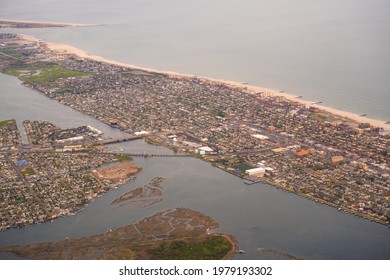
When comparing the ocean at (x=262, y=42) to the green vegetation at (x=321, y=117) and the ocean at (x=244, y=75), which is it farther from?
the green vegetation at (x=321, y=117)

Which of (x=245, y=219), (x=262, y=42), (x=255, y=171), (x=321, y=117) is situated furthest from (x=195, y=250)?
(x=262, y=42)

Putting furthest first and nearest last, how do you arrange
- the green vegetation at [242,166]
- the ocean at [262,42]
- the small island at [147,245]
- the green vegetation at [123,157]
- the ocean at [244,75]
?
the ocean at [262,42], the green vegetation at [123,157], the green vegetation at [242,166], the ocean at [244,75], the small island at [147,245]

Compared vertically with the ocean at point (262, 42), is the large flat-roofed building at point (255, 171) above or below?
below

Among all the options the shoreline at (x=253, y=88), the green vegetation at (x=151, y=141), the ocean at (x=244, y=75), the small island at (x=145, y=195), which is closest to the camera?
the ocean at (x=244, y=75)

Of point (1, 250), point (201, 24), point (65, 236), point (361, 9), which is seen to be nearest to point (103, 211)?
point (65, 236)

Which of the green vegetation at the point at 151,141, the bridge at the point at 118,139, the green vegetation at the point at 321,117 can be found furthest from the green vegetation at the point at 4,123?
the green vegetation at the point at 321,117

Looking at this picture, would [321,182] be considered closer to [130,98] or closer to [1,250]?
[1,250]
